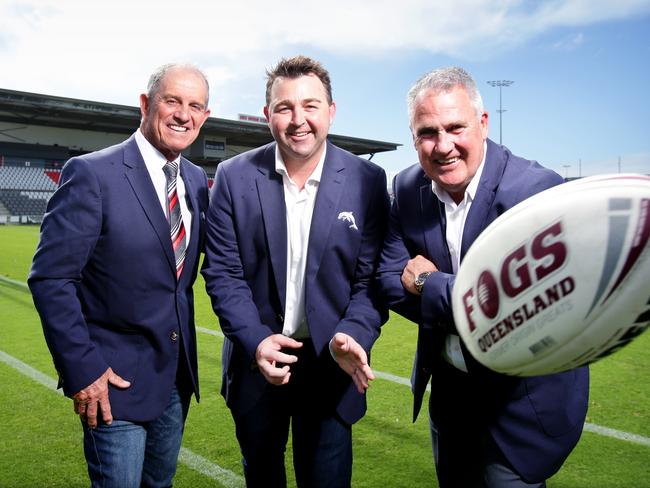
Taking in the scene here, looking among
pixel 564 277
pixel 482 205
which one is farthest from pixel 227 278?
pixel 564 277

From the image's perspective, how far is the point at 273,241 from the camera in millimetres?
2301

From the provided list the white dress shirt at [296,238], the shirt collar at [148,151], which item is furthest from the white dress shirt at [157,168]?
the white dress shirt at [296,238]

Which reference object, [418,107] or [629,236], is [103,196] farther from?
[629,236]

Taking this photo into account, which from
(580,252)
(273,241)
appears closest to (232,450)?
(273,241)

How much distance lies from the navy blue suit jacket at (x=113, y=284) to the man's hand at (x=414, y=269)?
0.88m

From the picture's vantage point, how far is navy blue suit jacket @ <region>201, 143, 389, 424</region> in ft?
7.51

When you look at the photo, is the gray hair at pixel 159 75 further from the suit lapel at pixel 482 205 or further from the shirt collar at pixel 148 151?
the suit lapel at pixel 482 205

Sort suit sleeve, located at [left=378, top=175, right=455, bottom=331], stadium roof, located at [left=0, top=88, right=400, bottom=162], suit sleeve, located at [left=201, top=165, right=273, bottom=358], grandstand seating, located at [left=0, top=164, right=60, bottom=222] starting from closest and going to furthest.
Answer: suit sleeve, located at [left=378, top=175, right=455, bottom=331] → suit sleeve, located at [left=201, top=165, right=273, bottom=358] → stadium roof, located at [left=0, top=88, right=400, bottom=162] → grandstand seating, located at [left=0, top=164, right=60, bottom=222]

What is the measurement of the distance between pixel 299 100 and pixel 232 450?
7.65ft

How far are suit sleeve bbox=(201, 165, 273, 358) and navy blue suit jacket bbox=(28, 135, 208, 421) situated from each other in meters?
0.14

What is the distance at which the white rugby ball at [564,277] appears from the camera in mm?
1410

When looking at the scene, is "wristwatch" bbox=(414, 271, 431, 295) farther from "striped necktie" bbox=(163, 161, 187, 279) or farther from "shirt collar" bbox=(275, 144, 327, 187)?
"striped necktie" bbox=(163, 161, 187, 279)

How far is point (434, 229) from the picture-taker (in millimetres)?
→ 2088

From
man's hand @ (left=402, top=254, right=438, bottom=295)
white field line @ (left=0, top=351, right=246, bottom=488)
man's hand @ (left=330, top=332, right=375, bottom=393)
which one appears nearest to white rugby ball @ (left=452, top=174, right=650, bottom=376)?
man's hand @ (left=402, top=254, right=438, bottom=295)
